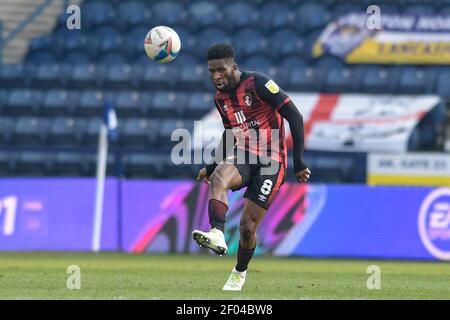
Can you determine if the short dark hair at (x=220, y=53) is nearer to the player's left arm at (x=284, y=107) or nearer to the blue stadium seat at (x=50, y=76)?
the player's left arm at (x=284, y=107)

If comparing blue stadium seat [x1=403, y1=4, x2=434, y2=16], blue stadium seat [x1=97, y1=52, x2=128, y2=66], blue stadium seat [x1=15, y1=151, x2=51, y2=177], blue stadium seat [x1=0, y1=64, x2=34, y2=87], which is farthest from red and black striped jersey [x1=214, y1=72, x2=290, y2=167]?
blue stadium seat [x1=403, y1=4, x2=434, y2=16]

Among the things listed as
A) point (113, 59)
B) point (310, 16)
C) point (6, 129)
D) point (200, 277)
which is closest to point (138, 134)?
point (6, 129)

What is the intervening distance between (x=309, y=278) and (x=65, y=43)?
12.7m

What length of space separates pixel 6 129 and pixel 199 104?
391 cm

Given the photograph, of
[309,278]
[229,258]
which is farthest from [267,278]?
[229,258]

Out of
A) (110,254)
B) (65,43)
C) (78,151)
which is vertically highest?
(65,43)

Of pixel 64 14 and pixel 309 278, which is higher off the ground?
pixel 64 14

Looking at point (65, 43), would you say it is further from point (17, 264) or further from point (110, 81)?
point (17, 264)

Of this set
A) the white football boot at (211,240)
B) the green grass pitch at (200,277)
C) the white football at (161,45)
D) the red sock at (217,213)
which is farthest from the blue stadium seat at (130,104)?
the white football boot at (211,240)

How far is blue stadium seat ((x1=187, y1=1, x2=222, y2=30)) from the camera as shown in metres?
24.2

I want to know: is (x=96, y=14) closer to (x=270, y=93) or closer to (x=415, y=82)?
(x=415, y=82)

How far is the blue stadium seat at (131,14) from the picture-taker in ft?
79.9
